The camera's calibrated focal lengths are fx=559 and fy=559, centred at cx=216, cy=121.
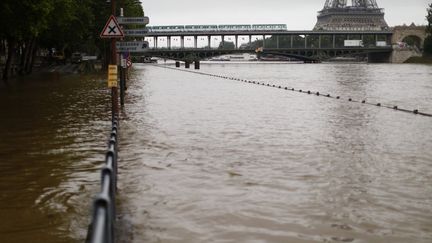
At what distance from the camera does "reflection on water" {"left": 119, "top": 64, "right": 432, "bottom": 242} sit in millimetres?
6797

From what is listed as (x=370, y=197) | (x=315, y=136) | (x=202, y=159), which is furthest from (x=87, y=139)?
(x=370, y=197)

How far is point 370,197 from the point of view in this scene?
8203 millimetres

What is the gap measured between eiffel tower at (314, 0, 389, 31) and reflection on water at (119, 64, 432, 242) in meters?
172

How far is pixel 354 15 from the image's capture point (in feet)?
611

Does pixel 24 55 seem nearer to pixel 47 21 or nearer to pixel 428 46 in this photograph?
pixel 47 21

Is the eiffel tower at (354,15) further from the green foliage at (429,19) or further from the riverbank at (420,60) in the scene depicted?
the riverbank at (420,60)

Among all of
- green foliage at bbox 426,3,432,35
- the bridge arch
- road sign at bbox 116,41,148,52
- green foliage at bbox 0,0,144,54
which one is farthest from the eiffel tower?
road sign at bbox 116,41,148,52

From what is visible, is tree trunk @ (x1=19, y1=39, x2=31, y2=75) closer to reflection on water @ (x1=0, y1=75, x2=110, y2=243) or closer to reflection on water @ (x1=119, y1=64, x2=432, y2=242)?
reflection on water @ (x1=0, y1=75, x2=110, y2=243)

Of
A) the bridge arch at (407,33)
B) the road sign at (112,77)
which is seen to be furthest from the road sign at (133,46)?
the bridge arch at (407,33)

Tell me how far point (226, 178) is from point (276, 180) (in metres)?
0.83

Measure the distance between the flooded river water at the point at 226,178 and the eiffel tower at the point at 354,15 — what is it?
565 ft

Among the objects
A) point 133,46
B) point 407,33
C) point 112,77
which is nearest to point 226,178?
point 112,77

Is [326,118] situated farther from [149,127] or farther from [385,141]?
[149,127]

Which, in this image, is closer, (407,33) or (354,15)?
(407,33)
